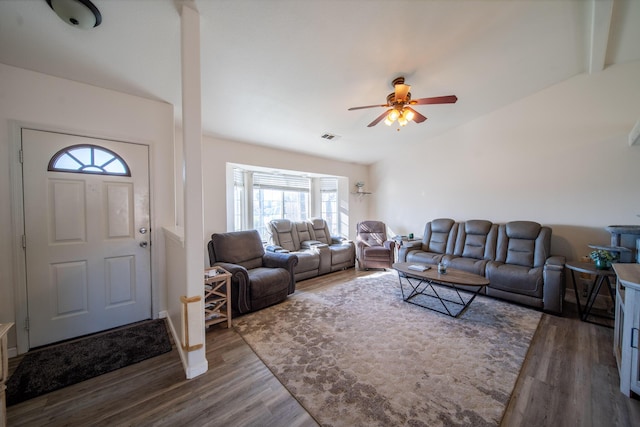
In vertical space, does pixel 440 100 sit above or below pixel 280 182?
above

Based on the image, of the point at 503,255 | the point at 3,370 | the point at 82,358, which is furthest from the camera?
the point at 503,255

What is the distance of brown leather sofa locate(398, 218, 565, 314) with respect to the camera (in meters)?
2.81

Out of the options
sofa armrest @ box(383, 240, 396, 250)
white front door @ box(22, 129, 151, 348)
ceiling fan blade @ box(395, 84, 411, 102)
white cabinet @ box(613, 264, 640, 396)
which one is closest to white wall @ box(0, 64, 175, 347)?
white front door @ box(22, 129, 151, 348)

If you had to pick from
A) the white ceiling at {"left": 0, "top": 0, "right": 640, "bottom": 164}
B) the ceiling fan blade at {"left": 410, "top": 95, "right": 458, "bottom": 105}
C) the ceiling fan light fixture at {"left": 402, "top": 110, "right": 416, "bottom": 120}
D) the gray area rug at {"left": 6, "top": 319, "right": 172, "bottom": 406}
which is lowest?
the gray area rug at {"left": 6, "top": 319, "right": 172, "bottom": 406}

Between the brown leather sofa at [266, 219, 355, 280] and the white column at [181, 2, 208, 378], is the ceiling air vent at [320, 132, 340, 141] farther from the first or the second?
the white column at [181, 2, 208, 378]

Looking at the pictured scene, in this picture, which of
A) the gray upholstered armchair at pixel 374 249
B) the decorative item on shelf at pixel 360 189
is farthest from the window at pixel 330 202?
the gray upholstered armchair at pixel 374 249

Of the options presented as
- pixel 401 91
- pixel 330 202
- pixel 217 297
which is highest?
pixel 401 91

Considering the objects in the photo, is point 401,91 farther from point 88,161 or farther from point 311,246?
point 88,161

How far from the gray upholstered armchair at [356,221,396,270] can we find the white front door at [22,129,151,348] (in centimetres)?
351

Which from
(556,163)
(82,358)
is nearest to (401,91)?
(556,163)

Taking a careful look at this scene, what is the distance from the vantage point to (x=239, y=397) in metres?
1.59

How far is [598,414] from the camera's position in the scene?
144cm

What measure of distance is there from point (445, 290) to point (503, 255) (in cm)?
102

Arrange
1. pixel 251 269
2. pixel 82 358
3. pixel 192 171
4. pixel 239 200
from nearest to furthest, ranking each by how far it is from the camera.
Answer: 1. pixel 192 171
2. pixel 82 358
3. pixel 251 269
4. pixel 239 200
